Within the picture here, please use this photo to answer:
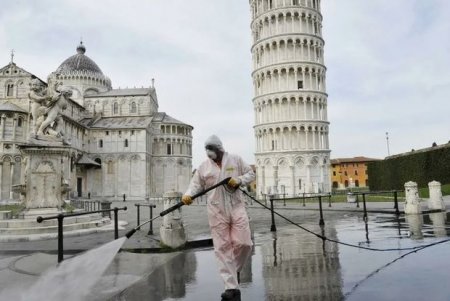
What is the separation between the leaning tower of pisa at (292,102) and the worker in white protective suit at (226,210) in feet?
162

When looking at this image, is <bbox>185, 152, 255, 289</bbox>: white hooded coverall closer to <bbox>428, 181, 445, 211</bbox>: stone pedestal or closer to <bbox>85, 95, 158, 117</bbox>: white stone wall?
<bbox>428, 181, 445, 211</bbox>: stone pedestal

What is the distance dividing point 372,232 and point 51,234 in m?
9.72

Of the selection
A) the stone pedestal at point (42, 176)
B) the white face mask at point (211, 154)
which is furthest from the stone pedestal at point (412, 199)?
the stone pedestal at point (42, 176)

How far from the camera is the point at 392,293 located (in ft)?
14.4

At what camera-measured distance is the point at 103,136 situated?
6794cm

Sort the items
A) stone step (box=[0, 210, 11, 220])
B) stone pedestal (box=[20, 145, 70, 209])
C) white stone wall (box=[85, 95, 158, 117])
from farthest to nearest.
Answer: white stone wall (box=[85, 95, 158, 117]), stone step (box=[0, 210, 11, 220]), stone pedestal (box=[20, 145, 70, 209])

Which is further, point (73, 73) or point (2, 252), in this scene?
point (73, 73)

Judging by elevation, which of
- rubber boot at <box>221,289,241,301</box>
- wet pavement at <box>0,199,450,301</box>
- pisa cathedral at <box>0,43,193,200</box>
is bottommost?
wet pavement at <box>0,199,450,301</box>

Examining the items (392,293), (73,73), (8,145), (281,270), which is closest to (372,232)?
(281,270)

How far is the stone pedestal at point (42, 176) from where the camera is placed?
12555 millimetres

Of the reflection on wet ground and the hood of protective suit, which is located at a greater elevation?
the hood of protective suit

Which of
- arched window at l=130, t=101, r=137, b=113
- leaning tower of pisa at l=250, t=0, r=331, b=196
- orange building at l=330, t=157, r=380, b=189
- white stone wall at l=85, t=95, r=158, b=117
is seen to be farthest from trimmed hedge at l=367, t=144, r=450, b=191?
orange building at l=330, t=157, r=380, b=189

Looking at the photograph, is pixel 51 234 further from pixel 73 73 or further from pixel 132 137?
pixel 73 73

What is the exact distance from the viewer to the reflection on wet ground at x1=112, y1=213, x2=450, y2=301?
456 cm
